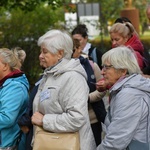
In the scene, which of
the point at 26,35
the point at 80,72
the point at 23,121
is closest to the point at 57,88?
the point at 80,72

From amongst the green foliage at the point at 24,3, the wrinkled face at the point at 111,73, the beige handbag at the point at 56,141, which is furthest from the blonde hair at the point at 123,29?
the green foliage at the point at 24,3

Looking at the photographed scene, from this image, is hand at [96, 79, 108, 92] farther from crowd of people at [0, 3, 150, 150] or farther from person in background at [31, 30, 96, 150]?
person in background at [31, 30, 96, 150]

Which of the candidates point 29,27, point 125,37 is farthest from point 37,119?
point 29,27

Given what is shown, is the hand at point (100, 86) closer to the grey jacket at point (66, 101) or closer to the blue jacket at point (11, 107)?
the grey jacket at point (66, 101)

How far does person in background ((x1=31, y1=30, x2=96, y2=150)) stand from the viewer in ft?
12.4

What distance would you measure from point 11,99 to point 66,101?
2.16ft

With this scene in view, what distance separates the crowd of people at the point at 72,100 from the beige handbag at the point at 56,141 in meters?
0.05

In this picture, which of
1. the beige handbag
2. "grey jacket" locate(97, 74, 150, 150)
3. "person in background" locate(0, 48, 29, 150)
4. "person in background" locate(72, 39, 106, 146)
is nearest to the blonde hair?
"person in background" locate(72, 39, 106, 146)

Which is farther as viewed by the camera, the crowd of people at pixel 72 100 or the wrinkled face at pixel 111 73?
the wrinkled face at pixel 111 73

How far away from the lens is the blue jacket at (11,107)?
4223mm

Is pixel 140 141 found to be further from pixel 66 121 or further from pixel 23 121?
pixel 23 121

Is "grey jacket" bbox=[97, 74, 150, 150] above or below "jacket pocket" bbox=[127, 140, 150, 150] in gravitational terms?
above

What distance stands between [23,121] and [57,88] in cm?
51

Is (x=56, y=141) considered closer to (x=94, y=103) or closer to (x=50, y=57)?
(x=50, y=57)
